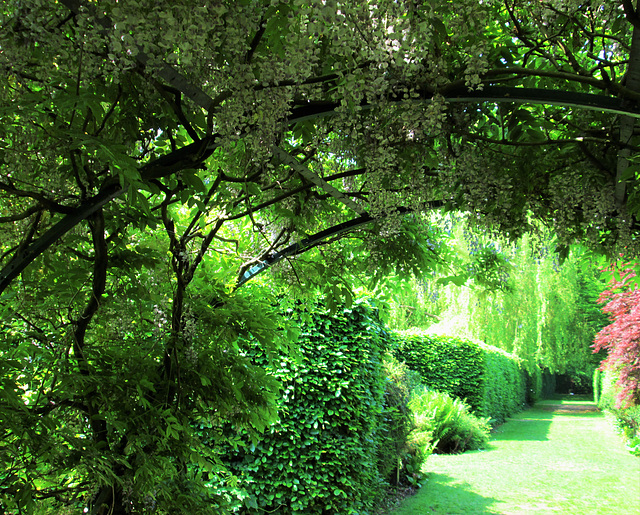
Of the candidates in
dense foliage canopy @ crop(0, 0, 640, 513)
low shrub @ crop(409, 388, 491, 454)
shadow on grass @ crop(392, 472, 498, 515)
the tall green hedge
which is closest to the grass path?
shadow on grass @ crop(392, 472, 498, 515)

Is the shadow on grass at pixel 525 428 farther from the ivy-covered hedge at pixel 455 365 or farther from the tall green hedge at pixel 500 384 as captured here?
the ivy-covered hedge at pixel 455 365

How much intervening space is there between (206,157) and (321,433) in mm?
3312

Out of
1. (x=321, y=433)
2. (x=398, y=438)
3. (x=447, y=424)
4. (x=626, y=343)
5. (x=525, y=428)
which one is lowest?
(x=525, y=428)

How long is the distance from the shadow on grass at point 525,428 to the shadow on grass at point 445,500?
193 inches

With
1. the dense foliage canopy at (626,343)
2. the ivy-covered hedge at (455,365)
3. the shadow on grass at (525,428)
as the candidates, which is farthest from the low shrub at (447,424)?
the dense foliage canopy at (626,343)

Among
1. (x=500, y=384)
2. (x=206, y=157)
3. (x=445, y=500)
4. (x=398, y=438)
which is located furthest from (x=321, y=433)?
(x=500, y=384)

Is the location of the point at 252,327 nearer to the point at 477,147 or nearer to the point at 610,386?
the point at 477,147

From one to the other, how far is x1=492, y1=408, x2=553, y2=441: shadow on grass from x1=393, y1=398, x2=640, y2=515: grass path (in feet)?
0.33

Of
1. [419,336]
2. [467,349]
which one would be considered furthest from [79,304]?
[467,349]

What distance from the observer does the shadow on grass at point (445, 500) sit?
545 cm

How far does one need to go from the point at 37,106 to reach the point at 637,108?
207 centimetres

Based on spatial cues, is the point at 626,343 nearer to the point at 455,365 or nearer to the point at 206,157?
the point at 455,365

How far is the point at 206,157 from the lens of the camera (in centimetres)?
181

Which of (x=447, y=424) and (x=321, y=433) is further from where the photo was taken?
(x=447, y=424)
